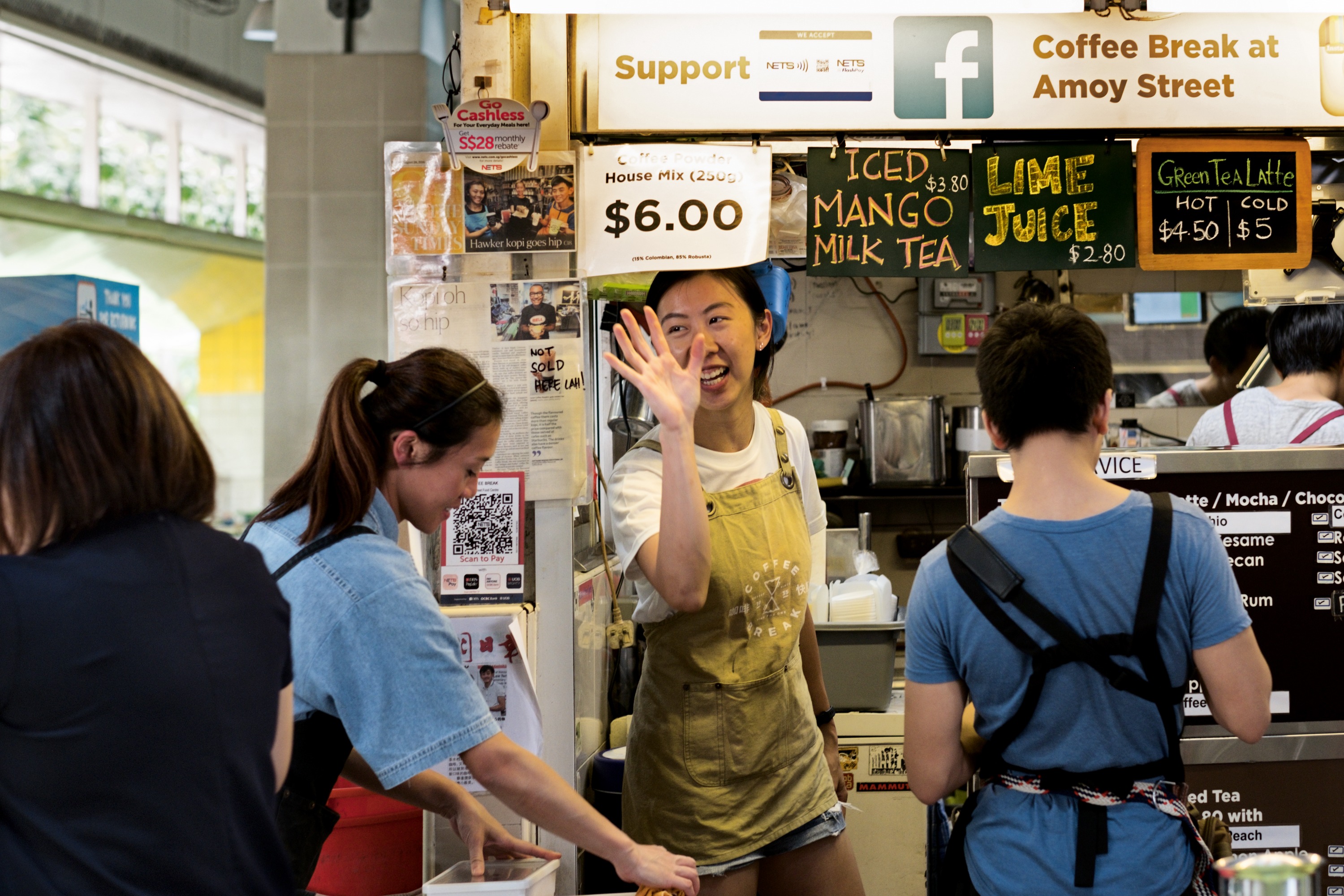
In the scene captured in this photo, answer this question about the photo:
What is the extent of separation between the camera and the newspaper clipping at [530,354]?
2.77 meters

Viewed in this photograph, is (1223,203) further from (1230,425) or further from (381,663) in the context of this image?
(381,663)

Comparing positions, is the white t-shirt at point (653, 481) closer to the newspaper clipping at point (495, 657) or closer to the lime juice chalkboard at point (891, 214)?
the newspaper clipping at point (495, 657)

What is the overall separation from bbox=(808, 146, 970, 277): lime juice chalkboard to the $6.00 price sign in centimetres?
31

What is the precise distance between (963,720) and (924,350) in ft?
16.2

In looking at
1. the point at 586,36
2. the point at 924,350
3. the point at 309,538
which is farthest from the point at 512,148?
the point at 924,350

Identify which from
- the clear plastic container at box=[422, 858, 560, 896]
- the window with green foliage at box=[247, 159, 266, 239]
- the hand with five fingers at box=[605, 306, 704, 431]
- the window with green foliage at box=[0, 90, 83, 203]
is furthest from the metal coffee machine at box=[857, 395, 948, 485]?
Answer: the window with green foliage at box=[247, 159, 266, 239]

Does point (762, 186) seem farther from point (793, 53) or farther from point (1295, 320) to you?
point (1295, 320)

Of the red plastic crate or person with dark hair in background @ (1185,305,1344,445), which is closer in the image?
the red plastic crate

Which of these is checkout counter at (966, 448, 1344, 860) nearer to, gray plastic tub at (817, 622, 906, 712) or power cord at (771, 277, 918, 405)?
gray plastic tub at (817, 622, 906, 712)

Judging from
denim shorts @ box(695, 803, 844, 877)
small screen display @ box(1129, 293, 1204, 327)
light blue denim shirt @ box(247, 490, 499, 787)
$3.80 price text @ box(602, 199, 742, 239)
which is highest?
small screen display @ box(1129, 293, 1204, 327)

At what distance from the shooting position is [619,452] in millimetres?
4297

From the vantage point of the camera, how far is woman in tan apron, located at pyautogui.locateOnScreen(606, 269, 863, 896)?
215 centimetres

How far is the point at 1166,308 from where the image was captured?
6.63 meters

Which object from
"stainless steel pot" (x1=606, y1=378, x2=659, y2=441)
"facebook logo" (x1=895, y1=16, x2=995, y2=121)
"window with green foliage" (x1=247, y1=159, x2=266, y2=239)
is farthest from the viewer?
"window with green foliage" (x1=247, y1=159, x2=266, y2=239)
